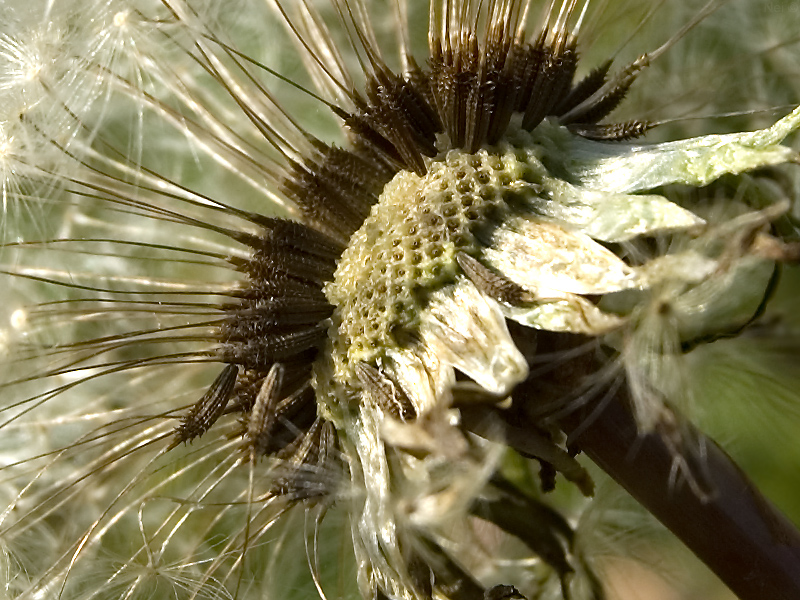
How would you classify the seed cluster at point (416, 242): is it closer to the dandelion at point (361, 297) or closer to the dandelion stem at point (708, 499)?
the dandelion at point (361, 297)

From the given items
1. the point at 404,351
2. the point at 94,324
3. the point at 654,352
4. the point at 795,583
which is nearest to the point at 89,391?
the point at 94,324

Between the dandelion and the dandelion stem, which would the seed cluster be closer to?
the dandelion

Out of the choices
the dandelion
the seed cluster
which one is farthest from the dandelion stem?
the seed cluster

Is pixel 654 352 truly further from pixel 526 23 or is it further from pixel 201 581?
pixel 201 581

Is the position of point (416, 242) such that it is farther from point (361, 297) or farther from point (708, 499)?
point (708, 499)

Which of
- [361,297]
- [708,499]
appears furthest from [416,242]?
[708,499]

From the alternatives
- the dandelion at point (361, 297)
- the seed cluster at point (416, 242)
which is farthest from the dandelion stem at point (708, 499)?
the seed cluster at point (416, 242)
